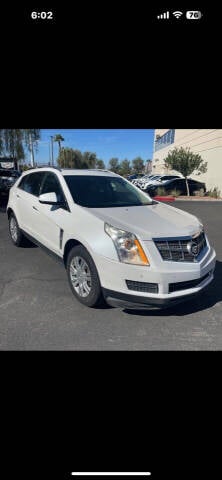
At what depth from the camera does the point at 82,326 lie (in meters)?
2.81

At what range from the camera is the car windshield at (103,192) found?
3.52 meters

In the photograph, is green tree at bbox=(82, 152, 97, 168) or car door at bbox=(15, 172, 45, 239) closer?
car door at bbox=(15, 172, 45, 239)

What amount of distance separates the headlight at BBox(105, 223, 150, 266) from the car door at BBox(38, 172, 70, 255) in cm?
90

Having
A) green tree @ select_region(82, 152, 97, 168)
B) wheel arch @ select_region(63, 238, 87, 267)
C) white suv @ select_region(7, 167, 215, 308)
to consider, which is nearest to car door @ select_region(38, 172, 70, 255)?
white suv @ select_region(7, 167, 215, 308)

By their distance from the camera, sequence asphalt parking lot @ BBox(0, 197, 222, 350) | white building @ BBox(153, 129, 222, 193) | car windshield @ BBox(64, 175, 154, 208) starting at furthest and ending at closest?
white building @ BBox(153, 129, 222, 193) < car windshield @ BBox(64, 175, 154, 208) < asphalt parking lot @ BBox(0, 197, 222, 350)

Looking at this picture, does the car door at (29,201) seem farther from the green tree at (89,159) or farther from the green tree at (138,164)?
the green tree at (138,164)

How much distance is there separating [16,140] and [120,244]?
33.5m

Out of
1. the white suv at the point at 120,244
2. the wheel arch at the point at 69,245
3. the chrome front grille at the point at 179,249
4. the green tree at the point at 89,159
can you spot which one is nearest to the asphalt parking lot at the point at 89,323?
the white suv at the point at 120,244

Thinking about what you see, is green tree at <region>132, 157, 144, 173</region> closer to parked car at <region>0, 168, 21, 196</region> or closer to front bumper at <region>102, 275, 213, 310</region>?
parked car at <region>0, 168, 21, 196</region>

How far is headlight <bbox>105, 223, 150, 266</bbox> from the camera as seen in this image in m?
2.63

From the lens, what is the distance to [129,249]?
266 cm
